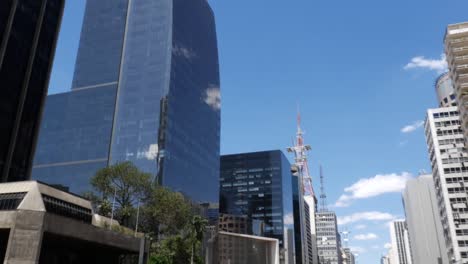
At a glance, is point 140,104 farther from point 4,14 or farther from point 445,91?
point 445,91

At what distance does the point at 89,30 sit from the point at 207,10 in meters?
54.8

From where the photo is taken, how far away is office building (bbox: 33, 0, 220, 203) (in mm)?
139750

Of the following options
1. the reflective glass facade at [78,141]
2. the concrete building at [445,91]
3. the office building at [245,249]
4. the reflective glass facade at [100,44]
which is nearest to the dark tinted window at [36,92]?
the reflective glass facade at [78,141]

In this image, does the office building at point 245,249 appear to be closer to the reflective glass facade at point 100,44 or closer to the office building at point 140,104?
the office building at point 140,104

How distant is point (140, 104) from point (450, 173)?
352ft

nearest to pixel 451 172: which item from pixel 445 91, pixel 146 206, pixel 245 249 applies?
pixel 445 91

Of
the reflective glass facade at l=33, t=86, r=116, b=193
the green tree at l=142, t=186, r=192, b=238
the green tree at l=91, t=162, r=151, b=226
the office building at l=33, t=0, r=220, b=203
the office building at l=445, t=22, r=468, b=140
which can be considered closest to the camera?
the green tree at l=91, t=162, r=151, b=226

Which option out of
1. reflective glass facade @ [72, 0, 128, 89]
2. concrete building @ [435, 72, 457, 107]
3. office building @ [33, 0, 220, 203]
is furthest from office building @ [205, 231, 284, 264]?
concrete building @ [435, 72, 457, 107]

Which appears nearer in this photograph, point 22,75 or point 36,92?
point 22,75

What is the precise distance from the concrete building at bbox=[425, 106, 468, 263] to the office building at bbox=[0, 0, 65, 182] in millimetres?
121537

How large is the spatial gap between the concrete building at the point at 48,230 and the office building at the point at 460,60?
93.9 m

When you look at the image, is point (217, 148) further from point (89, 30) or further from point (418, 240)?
point (418, 240)

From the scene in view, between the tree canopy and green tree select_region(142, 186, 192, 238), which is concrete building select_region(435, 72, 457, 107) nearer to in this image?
green tree select_region(142, 186, 192, 238)

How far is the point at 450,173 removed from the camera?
138 m
